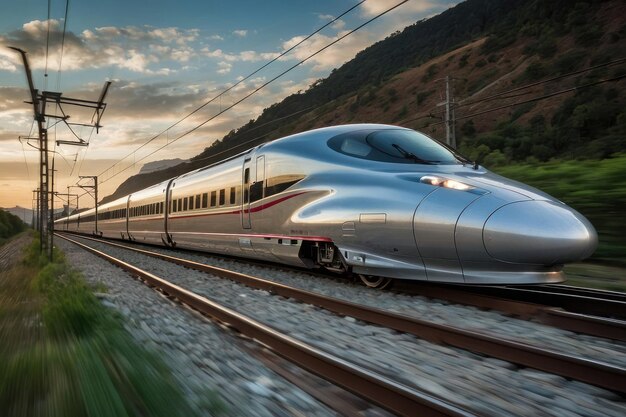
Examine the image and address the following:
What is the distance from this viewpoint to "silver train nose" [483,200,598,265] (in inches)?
205

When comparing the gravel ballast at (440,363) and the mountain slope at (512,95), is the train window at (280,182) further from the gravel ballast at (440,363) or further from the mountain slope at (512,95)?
the mountain slope at (512,95)

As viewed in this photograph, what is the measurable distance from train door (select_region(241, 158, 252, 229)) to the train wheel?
3444mm

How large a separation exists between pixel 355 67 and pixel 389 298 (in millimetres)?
116559

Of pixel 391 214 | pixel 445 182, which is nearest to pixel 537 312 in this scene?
pixel 445 182

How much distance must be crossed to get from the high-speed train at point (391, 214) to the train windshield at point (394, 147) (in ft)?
0.07

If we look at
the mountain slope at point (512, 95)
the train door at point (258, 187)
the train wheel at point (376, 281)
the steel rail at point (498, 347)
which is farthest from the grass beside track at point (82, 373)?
the mountain slope at point (512, 95)

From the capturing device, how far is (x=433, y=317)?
17.6 feet

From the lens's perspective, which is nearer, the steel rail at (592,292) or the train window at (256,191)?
the steel rail at (592,292)

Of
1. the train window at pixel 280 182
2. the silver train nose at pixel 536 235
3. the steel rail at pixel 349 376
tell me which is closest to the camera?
the steel rail at pixel 349 376

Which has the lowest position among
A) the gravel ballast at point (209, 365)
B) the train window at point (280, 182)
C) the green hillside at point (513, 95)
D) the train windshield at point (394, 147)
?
the gravel ballast at point (209, 365)

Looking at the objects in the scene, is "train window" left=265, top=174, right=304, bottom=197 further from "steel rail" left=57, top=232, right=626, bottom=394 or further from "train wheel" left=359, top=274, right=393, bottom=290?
"steel rail" left=57, top=232, right=626, bottom=394

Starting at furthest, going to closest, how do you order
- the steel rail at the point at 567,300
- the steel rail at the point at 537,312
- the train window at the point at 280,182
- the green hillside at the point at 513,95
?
the green hillside at the point at 513,95
the train window at the point at 280,182
the steel rail at the point at 567,300
the steel rail at the point at 537,312

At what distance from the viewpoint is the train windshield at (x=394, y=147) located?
7305mm

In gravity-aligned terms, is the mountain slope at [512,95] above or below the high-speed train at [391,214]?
above
